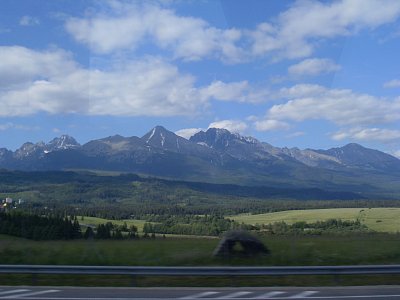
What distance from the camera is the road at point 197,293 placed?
12.9 m

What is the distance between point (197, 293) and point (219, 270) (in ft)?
4.87

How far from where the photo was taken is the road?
42.4ft

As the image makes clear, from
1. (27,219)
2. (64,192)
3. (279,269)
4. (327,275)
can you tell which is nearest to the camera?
(279,269)

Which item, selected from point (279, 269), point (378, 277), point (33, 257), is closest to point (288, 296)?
point (279, 269)

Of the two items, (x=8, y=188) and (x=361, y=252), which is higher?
(x=8, y=188)

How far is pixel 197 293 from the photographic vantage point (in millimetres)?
13586

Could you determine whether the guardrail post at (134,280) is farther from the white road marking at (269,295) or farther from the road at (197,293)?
the white road marking at (269,295)

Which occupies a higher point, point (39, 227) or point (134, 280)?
point (39, 227)

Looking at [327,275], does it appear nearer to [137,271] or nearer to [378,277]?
[378,277]

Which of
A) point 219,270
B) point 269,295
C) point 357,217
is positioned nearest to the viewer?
point 269,295

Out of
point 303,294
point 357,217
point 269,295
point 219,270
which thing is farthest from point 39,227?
point 357,217

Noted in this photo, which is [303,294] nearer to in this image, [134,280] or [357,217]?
[134,280]

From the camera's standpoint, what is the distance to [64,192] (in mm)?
180750

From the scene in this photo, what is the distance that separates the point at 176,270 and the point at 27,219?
37038mm
